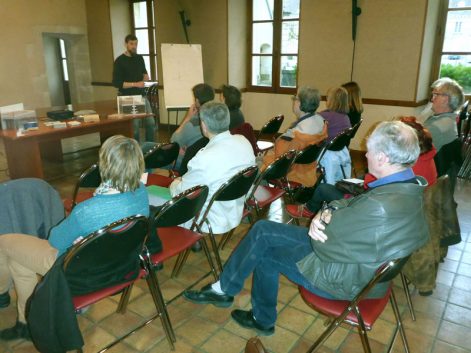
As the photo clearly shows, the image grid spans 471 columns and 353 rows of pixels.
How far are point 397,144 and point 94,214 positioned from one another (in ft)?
4.17

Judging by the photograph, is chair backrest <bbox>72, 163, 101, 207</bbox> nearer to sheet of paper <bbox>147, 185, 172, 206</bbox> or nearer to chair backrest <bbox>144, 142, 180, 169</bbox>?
sheet of paper <bbox>147, 185, 172, 206</bbox>

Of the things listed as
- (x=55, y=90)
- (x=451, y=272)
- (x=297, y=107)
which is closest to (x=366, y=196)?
(x=451, y=272)

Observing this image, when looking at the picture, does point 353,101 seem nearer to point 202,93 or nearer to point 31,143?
point 202,93

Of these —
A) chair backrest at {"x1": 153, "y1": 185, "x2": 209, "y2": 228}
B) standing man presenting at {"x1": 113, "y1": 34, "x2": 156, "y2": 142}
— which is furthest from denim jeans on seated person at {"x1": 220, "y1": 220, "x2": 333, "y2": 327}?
standing man presenting at {"x1": 113, "y1": 34, "x2": 156, "y2": 142}

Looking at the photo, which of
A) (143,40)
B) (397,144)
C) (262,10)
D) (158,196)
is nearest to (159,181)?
(158,196)

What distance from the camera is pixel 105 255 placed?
1611 mm

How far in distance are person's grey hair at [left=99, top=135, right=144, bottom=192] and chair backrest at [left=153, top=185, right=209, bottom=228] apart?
201mm

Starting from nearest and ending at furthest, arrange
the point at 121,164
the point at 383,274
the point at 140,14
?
the point at 383,274 → the point at 121,164 → the point at 140,14

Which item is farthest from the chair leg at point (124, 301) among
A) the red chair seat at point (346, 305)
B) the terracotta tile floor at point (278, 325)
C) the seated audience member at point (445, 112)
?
the seated audience member at point (445, 112)

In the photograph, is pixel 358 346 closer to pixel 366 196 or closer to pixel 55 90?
pixel 366 196

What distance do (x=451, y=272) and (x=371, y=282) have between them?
1576mm

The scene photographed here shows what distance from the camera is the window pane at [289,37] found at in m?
6.14

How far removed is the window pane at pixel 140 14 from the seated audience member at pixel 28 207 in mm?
6254

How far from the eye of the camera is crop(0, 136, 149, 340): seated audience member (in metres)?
1.69
